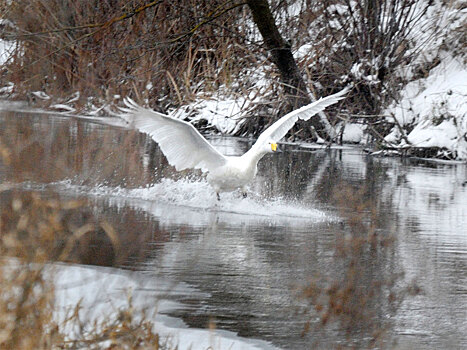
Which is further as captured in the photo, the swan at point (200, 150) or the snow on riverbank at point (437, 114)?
the snow on riverbank at point (437, 114)

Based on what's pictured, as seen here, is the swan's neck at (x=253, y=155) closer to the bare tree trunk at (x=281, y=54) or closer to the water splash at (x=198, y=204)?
the water splash at (x=198, y=204)

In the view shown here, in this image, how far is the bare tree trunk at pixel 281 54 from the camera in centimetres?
1822

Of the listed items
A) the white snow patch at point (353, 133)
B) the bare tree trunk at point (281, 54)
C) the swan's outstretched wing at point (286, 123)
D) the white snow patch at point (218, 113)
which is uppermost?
the bare tree trunk at point (281, 54)

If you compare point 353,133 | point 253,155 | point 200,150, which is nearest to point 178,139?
point 200,150

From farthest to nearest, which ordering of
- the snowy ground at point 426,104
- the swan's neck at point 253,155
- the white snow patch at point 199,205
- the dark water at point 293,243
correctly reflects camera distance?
the snowy ground at point 426,104 < the swan's neck at point 253,155 < the white snow patch at point 199,205 < the dark water at point 293,243

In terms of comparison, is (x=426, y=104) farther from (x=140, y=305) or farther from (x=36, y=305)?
(x=36, y=305)

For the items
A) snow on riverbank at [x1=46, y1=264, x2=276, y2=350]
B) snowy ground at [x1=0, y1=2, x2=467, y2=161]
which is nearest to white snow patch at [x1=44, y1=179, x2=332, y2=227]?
snow on riverbank at [x1=46, y1=264, x2=276, y2=350]

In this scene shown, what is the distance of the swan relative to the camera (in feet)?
35.4

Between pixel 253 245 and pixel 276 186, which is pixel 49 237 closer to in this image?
pixel 253 245

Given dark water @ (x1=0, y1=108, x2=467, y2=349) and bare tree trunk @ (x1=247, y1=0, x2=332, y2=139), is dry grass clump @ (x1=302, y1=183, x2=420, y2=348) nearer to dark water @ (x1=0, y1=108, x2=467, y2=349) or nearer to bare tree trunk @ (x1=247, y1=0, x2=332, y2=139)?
dark water @ (x1=0, y1=108, x2=467, y2=349)

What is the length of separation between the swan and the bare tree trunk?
717cm

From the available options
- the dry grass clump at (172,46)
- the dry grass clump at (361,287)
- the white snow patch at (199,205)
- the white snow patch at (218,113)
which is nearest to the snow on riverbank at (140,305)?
the dry grass clump at (361,287)

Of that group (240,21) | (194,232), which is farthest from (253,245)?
(240,21)

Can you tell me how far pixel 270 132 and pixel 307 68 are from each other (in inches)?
353
